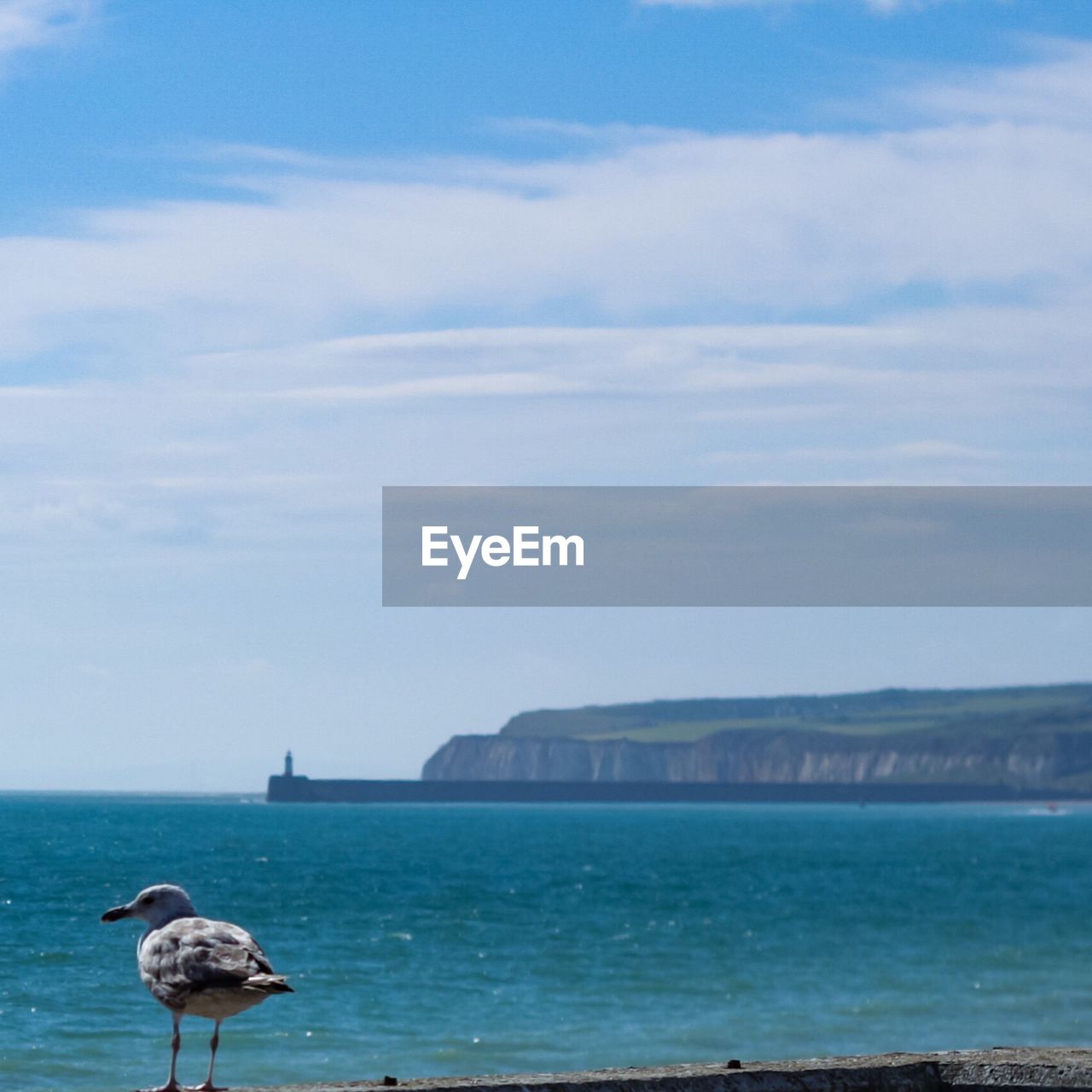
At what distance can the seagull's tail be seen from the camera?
5.81 meters

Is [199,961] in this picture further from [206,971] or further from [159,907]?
[159,907]

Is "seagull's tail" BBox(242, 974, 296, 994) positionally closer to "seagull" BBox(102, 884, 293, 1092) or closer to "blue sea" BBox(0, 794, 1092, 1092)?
"seagull" BBox(102, 884, 293, 1092)

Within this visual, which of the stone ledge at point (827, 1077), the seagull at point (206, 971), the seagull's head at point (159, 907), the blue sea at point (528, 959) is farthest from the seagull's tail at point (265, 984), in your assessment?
the blue sea at point (528, 959)

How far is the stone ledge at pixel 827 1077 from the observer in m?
4.67

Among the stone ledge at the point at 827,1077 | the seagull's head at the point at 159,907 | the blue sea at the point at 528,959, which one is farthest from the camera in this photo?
the blue sea at the point at 528,959

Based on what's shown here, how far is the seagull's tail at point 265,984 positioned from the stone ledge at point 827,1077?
810 millimetres

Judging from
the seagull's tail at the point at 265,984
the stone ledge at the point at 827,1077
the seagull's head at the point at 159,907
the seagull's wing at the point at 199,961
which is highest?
the seagull's head at the point at 159,907

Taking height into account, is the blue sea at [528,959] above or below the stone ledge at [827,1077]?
above

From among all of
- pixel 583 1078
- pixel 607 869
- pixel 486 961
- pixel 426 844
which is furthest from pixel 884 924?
pixel 583 1078

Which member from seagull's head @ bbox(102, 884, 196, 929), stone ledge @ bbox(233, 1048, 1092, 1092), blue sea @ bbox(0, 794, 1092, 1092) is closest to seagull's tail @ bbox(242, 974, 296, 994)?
seagull's head @ bbox(102, 884, 196, 929)

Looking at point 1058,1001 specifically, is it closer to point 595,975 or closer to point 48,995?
point 595,975

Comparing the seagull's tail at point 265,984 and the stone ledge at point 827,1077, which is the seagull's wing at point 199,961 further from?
the stone ledge at point 827,1077

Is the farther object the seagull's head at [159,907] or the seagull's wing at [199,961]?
the seagull's head at [159,907]

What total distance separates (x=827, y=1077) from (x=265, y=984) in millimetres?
1714
